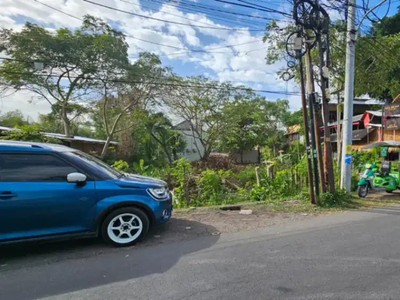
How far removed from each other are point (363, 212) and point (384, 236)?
2.02 meters

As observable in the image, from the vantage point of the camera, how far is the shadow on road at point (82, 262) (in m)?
3.22

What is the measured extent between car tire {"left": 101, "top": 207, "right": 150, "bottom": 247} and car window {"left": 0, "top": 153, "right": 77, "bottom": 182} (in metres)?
0.96

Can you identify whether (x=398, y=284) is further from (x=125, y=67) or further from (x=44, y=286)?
(x=125, y=67)

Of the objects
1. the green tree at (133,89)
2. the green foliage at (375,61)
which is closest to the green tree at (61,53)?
the green tree at (133,89)

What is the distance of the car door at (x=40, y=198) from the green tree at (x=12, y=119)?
36331mm

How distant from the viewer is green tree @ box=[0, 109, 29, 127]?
114 ft

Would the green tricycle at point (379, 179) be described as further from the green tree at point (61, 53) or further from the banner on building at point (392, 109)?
the green tree at point (61, 53)

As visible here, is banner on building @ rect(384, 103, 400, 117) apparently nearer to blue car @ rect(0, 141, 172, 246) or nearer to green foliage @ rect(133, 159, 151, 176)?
green foliage @ rect(133, 159, 151, 176)

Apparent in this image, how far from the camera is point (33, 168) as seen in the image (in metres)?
4.07

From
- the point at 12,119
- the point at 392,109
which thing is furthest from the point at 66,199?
the point at 12,119

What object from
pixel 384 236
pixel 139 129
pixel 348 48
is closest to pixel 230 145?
pixel 139 129

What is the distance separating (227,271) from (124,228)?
1.87 meters

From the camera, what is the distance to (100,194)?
425 cm

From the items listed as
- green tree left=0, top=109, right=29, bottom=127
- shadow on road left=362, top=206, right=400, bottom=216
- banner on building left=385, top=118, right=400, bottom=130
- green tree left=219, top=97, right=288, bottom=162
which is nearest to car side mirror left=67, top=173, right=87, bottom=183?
shadow on road left=362, top=206, right=400, bottom=216
